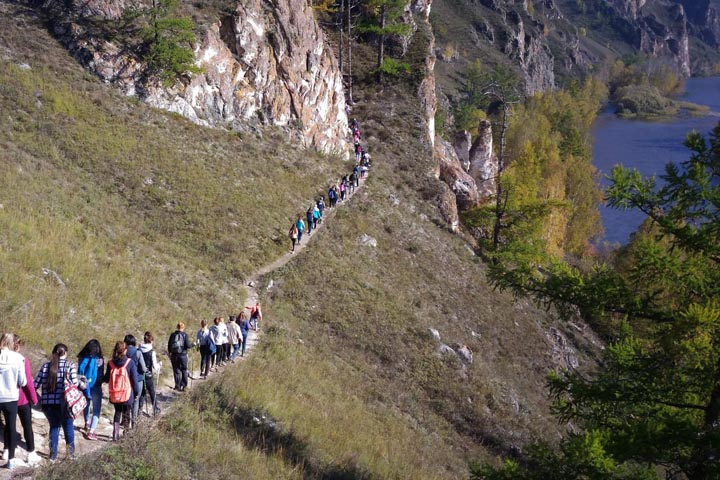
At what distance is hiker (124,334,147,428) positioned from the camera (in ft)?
25.7

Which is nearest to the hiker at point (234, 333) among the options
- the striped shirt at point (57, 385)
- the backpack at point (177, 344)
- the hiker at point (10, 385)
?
the backpack at point (177, 344)

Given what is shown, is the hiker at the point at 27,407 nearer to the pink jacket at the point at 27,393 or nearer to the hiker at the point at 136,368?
the pink jacket at the point at 27,393

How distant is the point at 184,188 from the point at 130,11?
11167 mm

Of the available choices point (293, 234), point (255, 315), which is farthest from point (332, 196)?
point (255, 315)

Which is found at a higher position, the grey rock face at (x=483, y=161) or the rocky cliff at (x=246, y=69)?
the rocky cliff at (x=246, y=69)

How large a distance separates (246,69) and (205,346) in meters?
23.1

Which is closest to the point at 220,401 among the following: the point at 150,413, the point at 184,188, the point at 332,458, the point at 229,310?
the point at 150,413

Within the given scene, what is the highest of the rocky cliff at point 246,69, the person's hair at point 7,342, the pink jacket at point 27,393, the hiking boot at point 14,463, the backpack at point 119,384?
the rocky cliff at point 246,69

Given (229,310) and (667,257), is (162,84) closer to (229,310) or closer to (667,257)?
(229,310)

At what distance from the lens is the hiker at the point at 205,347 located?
37.4 ft

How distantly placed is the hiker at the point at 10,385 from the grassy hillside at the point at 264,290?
1.95 ft

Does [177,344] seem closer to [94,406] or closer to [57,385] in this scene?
[94,406]

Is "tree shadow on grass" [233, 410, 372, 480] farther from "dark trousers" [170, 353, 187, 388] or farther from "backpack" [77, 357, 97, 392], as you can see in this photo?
"backpack" [77, 357, 97, 392]

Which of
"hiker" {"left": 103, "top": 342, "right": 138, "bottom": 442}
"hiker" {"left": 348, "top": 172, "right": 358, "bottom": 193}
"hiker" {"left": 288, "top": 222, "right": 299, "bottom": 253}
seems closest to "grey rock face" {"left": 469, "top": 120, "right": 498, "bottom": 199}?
"hiker" {"left": 348, "top": 172, "right": 358, "bottom": 193}
